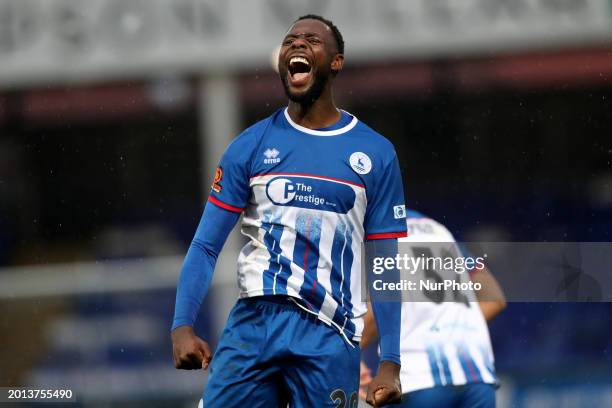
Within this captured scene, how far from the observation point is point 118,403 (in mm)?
8891

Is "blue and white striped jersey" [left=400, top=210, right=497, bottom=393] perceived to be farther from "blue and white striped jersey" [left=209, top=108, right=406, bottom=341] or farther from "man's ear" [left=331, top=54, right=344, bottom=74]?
"man's ear" [left=331, top=54, right=344, bottom=74]

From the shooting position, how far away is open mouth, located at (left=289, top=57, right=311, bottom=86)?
13.8 ft

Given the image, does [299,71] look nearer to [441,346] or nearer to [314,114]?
[314,114]

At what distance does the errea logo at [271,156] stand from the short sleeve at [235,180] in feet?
0.18

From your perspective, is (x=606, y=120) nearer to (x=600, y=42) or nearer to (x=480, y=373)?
(x=600, y=42)

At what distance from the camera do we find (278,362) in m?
4.08

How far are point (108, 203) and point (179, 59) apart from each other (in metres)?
3.37

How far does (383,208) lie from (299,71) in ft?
1.81

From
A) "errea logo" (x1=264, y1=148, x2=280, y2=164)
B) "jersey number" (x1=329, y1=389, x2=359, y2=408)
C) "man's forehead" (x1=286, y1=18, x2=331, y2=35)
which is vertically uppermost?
"man's forehead" (x1=286, y1=18, x2=331, y2=35)

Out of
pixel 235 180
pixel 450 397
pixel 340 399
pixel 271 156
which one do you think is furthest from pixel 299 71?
pixel 450 397

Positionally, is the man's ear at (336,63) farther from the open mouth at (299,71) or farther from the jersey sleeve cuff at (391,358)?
the jersey sleeve cuff at (391,358)

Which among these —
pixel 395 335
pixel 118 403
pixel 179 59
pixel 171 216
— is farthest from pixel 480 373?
pixel 171 216

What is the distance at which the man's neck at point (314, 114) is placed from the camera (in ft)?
14.0

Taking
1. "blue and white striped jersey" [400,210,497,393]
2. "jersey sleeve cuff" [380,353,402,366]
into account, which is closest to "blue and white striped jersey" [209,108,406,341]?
"jersey sleeve cuff" [380,353,402,366]
